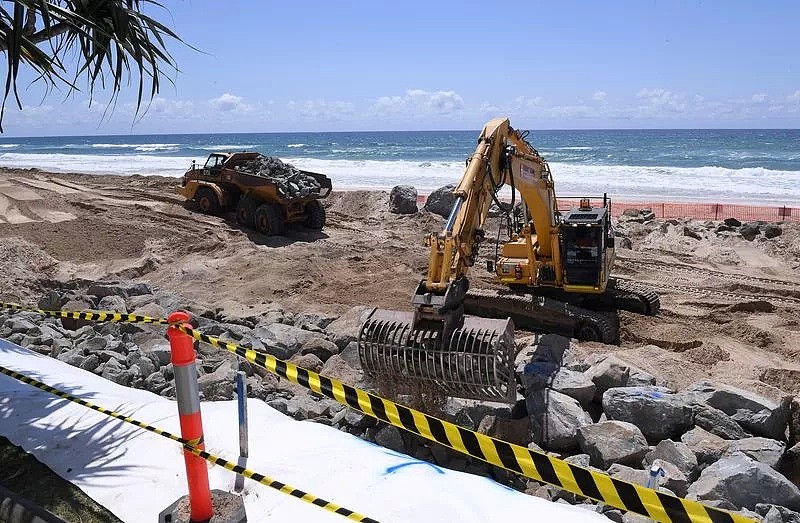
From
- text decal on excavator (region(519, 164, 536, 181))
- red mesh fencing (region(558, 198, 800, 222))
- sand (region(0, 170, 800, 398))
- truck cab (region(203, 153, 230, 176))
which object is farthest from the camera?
red mesh fencing (region(558, 198, 800, 222))

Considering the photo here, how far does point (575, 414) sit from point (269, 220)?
40.6 feet

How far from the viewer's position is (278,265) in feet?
47.4

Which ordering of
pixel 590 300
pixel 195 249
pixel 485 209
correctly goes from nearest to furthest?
1. pixel 485 209
2. pixel 590 300
3. pixel 195 249

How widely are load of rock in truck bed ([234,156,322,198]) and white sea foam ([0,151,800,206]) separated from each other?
16.5m

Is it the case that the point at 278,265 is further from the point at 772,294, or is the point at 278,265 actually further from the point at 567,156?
the point at 567,156

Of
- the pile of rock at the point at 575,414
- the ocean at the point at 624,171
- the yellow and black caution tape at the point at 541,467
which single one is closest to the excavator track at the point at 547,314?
the pile of rock at the point at 575,414

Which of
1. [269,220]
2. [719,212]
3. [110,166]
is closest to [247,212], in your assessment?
[269,220]

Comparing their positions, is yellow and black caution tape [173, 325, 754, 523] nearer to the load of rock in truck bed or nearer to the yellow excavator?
the yellow excavator

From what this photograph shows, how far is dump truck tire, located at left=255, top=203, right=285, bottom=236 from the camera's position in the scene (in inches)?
684

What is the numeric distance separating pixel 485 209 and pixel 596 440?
2.78 meters

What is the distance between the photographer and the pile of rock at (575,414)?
16.8 feet

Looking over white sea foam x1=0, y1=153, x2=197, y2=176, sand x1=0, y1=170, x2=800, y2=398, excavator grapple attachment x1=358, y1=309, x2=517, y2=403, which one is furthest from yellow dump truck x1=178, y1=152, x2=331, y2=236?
white sea foam x1=0, y1=153, x2=197, y2=176

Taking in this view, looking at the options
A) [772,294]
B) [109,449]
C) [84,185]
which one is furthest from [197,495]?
[84,185]

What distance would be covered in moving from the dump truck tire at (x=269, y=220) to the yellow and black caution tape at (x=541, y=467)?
13.9m
